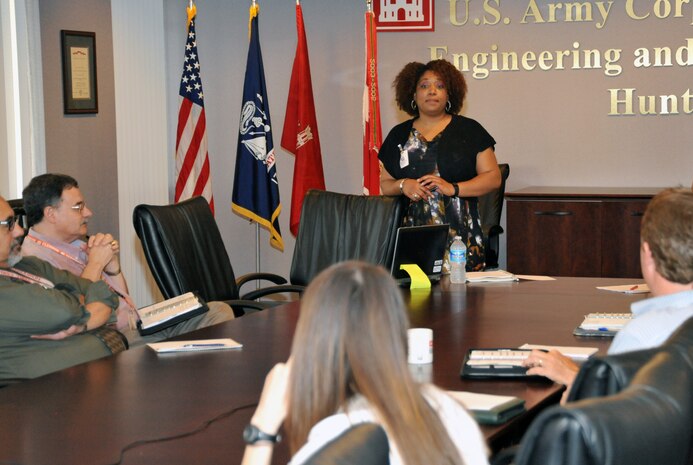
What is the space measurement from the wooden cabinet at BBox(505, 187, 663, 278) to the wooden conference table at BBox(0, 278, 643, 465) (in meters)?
2.59

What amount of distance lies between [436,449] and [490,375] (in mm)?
1192

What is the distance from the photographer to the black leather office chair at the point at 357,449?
1235 mm

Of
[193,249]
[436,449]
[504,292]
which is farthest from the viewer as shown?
[193,249]

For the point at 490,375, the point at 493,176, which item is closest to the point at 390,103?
the point at 493,176

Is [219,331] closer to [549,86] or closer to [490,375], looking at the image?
[490,375]

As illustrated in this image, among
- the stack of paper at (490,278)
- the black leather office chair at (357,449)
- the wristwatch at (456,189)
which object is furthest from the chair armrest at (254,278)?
the black leather office chair at (357,449)

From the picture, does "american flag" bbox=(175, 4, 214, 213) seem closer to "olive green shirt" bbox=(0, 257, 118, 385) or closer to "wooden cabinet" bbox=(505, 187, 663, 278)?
"wooden cabinet" bbox=(505, 187, 663, 278)

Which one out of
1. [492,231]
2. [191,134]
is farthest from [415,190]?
[191,134]

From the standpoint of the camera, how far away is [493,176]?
5059mm

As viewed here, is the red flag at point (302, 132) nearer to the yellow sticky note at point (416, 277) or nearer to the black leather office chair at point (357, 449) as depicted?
the yellow sticky note at point (416, 277)

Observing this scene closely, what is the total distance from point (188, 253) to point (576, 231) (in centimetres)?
292

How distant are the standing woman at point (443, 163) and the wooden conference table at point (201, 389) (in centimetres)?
119

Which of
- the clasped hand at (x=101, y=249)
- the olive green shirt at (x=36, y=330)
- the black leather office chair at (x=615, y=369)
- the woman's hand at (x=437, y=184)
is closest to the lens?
the black leather office chair at (x=615, y=369)

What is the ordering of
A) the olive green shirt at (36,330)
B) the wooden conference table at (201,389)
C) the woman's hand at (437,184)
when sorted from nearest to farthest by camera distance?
the wooden conference table at (201,389), the olive green shirt at (36,330), the woman's hand at (437,184)
